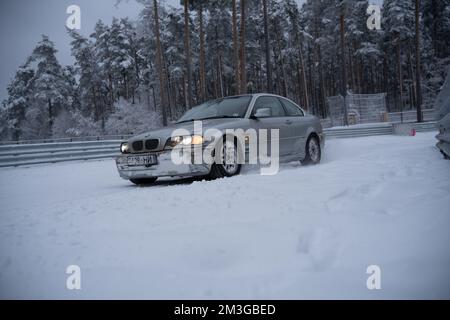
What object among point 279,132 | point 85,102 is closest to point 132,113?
point 85,102

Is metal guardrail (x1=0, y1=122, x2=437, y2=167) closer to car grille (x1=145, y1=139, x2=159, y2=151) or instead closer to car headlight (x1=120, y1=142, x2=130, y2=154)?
car headlight (x1=120, y1=142, x2=130, y2=154)

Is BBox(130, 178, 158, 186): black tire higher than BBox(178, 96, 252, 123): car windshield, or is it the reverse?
BBox(178, 96, 252, 123): car windshield

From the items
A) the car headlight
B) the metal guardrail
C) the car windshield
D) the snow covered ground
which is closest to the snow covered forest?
the metal guardrail

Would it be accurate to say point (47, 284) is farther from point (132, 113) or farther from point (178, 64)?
point (178, 64)

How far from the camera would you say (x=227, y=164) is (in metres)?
5.49

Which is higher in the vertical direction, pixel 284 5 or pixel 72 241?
pixel 284 5

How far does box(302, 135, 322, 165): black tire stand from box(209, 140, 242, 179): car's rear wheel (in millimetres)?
2118

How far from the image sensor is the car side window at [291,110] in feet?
23.3

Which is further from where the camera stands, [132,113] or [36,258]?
[132,113]

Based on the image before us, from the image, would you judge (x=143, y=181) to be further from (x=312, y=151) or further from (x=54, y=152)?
(x=54, y=152)

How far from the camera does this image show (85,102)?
48.8 meters

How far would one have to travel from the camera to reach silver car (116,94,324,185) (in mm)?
5238
